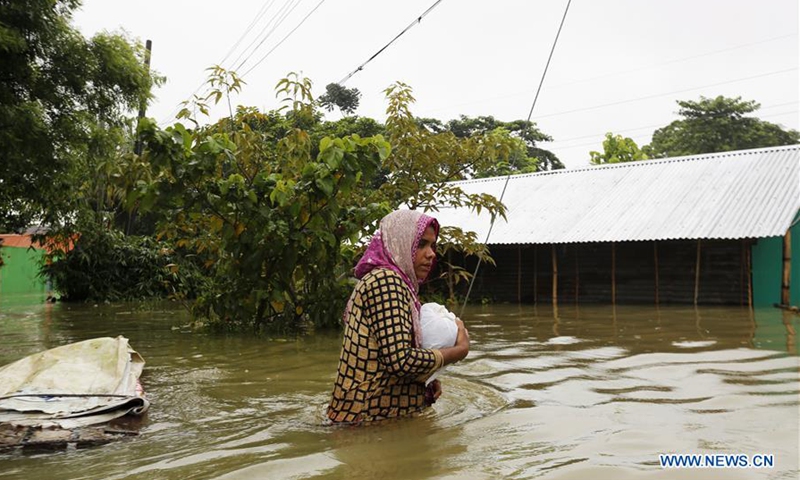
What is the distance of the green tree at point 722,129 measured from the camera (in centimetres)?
3328

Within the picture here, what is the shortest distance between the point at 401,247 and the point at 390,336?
1.48ft

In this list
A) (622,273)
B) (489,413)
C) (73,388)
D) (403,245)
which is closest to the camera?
(403,245)

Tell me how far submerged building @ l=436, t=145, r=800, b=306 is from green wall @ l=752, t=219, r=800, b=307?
2 centimetres

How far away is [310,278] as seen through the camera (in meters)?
9.80

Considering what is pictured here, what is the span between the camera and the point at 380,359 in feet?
12.2

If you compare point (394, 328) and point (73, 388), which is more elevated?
point (394, 328)

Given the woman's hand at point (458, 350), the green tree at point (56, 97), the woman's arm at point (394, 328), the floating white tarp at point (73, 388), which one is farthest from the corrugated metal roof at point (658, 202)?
the woman's arm at point (394, 328)

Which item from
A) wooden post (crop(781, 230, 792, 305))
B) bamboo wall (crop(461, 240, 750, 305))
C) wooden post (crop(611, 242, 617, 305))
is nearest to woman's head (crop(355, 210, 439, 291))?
wooden post (crop(781, 230, 792, 305))

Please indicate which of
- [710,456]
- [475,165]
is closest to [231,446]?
[710,456]

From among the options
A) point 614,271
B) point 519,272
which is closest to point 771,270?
point 614,271

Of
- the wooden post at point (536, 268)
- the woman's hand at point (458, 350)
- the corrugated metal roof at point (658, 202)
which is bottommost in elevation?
the woman's hand at point (458, 350)

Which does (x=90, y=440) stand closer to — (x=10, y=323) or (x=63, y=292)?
(x=10, y=323)

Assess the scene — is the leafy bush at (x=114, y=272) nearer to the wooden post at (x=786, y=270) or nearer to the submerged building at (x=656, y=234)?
the submerged building at (x=656, y=234)

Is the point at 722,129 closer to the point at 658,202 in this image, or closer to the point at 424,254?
the point at 658,202
